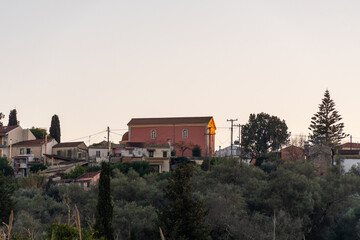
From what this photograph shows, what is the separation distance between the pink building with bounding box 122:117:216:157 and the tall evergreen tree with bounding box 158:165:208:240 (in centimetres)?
3592

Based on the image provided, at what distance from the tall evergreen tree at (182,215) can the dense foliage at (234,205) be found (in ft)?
0.27

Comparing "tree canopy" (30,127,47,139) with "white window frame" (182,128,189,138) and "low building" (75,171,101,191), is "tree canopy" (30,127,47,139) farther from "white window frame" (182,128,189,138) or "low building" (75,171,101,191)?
"low building" (75,171,101,191)

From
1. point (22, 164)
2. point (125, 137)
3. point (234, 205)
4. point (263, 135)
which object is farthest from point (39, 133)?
point (234, 205)

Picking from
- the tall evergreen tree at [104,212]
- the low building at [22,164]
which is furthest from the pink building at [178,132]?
the tall evergreen tree at [104,212]

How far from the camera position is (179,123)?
67.4 m

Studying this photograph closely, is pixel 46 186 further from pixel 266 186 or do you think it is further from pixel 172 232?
pixel 172 232

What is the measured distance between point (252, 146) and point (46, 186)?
1073 inches

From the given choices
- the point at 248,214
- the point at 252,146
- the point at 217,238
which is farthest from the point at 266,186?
the point at 252,146

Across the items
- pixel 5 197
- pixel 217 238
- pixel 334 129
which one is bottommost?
pixel 217 238

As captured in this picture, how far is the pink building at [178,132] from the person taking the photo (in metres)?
65.6

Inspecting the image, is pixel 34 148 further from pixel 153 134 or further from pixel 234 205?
pixel 234 205

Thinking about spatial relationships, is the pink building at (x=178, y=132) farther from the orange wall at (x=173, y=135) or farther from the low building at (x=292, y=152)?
the low building at (x=292, y=152)

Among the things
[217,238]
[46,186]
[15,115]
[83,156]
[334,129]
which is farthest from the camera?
[15,115]

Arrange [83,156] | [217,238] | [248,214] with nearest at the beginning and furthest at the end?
[217,238] → [248,214] → [83,156]
